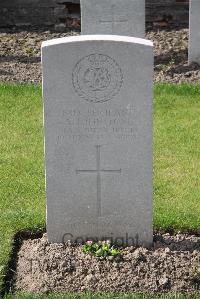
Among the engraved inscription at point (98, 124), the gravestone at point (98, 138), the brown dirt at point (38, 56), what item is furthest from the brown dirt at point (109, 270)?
the brown dirt at point (38, 56)

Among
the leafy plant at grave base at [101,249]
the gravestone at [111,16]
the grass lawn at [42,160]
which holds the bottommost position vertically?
the leafy plant at grave base at [101,249]

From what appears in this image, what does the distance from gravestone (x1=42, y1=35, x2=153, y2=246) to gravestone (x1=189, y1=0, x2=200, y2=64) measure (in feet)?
16.4

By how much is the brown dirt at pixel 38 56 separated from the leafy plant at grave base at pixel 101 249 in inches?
182

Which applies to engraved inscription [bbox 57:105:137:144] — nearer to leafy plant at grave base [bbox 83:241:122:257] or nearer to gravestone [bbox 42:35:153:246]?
gravestone [bbox 42:35:153:246]

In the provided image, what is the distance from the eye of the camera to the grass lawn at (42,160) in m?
5.48

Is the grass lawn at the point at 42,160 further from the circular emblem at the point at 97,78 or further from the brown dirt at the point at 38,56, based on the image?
the circular emblem at the point at 97,78

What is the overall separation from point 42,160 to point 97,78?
229cm

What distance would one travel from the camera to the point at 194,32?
957 cm

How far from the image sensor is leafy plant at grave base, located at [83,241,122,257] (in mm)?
4793

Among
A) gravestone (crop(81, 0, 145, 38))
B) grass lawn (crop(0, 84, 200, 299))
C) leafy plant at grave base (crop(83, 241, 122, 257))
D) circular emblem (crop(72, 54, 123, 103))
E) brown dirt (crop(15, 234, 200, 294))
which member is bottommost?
brown dirt (crop(15, 234, 200, 294))

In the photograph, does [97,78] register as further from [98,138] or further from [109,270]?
[109,270]

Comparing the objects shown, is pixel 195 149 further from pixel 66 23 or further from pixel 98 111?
pixel 66 23

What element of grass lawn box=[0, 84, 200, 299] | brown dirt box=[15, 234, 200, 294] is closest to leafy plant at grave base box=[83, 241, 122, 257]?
brown dirt box=[15, 234, 200, 294]

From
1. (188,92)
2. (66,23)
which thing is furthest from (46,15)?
(188,92)
